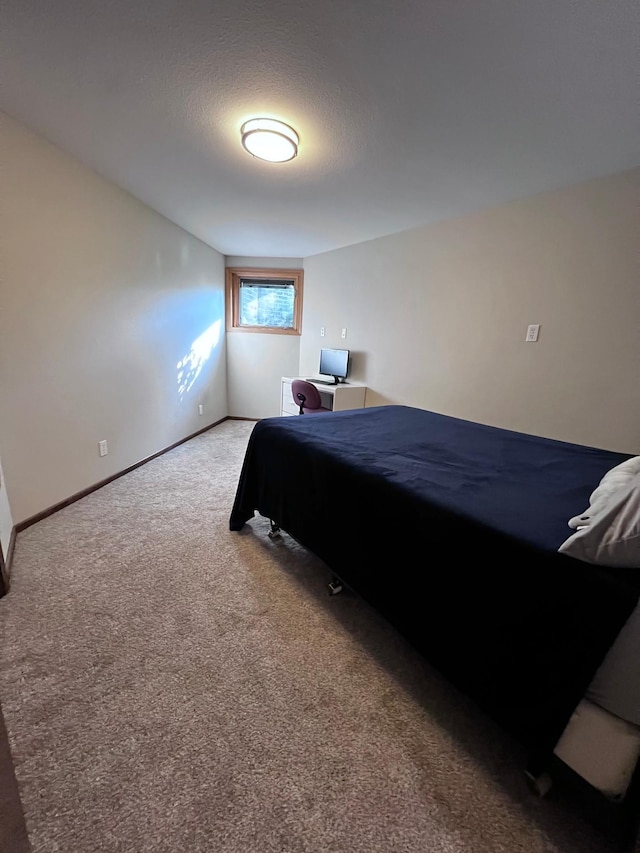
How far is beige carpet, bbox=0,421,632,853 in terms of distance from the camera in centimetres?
87

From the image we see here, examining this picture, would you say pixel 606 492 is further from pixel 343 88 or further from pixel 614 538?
pixel 343 88

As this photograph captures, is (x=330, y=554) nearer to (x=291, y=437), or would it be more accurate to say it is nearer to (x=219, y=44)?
(x=291, y=437)

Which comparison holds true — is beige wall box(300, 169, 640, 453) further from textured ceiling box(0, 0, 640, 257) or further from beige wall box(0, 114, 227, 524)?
beige wall box(0, 114, 227, 524)

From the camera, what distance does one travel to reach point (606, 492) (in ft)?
3.50

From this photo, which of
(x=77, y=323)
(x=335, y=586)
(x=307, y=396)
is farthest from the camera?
(x=307, y=396)

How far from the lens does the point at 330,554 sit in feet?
5.34

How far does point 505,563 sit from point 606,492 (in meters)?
0.43

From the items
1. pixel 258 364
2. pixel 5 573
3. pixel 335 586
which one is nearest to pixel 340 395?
pixel 258 364

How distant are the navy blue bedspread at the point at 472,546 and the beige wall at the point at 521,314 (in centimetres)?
57

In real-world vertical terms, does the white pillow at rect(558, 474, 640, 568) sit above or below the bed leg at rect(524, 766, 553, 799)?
above

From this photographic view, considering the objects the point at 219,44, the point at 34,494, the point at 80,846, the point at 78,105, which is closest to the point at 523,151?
the point at 219,44

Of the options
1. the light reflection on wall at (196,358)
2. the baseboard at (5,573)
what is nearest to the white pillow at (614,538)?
the baseboard at (5,573)

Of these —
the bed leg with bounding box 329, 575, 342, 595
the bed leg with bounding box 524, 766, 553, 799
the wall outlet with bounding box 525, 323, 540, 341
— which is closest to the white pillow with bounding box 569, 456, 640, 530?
the bed leg with bounding box 524, 766, 553, 799

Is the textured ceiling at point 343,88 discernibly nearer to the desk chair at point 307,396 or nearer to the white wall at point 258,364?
the desk chair at point 307,396
